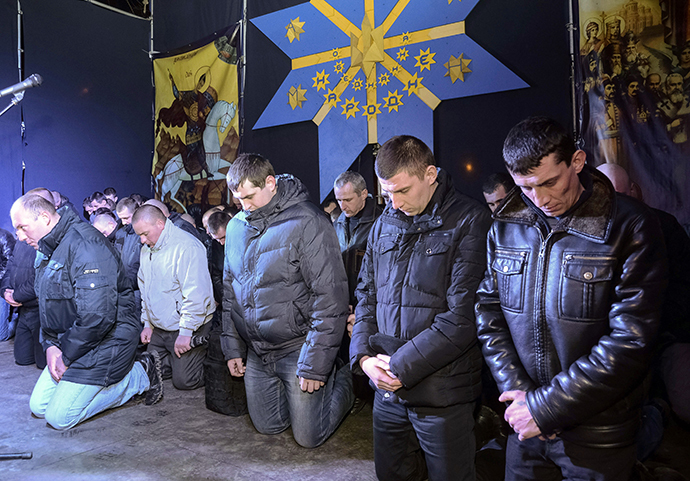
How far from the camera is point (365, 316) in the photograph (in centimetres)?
233

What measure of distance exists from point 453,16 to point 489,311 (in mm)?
4042

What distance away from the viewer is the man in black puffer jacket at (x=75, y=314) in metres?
3.23

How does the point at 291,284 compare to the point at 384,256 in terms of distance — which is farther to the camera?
the point at 291,284

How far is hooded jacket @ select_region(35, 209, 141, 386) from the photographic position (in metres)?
3.24

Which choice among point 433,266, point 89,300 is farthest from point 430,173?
point 89,300

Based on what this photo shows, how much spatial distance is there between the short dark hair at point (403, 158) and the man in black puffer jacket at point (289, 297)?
2.98 feet

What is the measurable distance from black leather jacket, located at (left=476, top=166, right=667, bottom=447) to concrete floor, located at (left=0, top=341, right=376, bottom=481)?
4.28 ft

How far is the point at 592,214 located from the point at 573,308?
0.30 metres

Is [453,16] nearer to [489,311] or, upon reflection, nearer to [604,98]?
[604,98]

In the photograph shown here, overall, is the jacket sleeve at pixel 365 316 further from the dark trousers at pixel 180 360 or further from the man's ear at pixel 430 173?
the dark trousers at pixel 180 360

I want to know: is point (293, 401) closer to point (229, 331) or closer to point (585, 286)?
point (229, 331)

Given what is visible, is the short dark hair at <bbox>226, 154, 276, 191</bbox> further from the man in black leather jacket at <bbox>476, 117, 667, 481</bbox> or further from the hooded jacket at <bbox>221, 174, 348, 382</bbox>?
the man in black leather jacket at <bbox>476, 117, 667, 481</bbox>

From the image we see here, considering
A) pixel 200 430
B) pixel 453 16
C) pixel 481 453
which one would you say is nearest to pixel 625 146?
pixel 453 16

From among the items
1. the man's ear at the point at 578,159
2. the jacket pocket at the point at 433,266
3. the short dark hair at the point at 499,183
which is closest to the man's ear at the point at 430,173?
the jacket pocket at the point at 433,266
